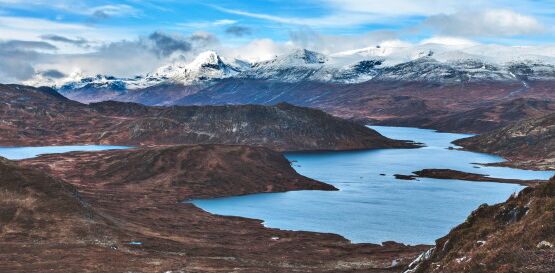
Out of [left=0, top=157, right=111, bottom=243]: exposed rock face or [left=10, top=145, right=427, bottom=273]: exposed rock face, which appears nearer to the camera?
[left=10, top=145, right=427, bottom=273]: exposed rock face

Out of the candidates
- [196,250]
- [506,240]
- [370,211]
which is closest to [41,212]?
[196,250]

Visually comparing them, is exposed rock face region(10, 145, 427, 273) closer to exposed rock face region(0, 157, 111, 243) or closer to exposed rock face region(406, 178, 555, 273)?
exposed rock face region(0, 157, 111, 243)

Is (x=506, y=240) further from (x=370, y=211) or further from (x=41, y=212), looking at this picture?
(x=370, y=211)

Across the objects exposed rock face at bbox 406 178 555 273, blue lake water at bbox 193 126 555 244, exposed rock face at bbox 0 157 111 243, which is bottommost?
blue lake water at bbox 193 126 555 244

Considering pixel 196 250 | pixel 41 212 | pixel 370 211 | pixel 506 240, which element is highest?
pixel 506 240

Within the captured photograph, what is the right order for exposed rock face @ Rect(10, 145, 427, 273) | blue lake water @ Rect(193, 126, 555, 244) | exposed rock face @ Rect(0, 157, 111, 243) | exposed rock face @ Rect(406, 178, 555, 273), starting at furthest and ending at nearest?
blue lake water @ Rect(193, 126, 555, 244) → exposed rock face @ Rect(0, 157, 111, 243) → exposed rock face @ Rect(10, 145, 427, 273) → exposed rock face @ Rect(406, 178, 555, 273)

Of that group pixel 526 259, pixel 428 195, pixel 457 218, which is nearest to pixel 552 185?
pixel 526 259

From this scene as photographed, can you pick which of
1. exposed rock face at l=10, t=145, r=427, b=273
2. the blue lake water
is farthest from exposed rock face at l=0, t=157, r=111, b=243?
the blue lake water

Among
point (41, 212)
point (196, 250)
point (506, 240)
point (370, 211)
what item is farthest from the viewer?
point (370, 211)
